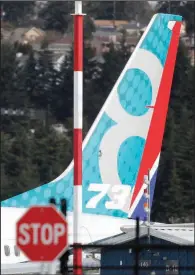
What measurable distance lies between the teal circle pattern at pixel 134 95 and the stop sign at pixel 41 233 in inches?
544

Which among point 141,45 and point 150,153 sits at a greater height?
point 141,45

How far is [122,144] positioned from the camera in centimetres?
2680

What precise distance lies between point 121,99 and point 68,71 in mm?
76628

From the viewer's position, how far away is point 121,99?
2692cm

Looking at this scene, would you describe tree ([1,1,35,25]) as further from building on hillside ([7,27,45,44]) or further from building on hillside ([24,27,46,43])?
building on hillside ([24,27,46,43])

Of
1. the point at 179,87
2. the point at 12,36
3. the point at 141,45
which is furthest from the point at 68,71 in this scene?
the point at 141,45

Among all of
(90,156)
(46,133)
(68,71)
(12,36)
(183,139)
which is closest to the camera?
(90,156)

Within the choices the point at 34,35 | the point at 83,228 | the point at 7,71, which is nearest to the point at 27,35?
the point at 34,35

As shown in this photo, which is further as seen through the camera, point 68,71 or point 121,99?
point 68,71

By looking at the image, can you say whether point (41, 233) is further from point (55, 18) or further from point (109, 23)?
point (109, 23)

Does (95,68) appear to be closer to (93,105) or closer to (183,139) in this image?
(93,105)

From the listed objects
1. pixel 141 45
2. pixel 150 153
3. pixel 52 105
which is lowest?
pixel 52 105

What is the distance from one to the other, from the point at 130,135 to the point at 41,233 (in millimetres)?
13909

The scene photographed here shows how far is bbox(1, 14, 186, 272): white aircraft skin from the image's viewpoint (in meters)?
25.7
